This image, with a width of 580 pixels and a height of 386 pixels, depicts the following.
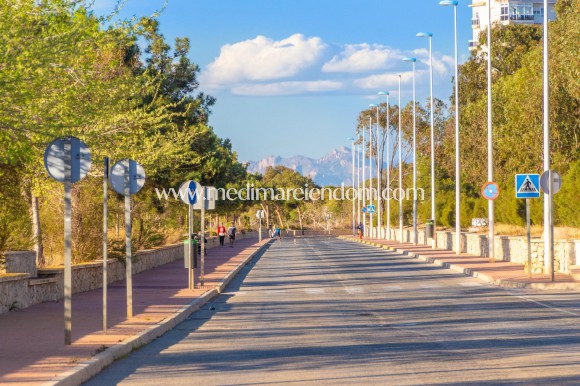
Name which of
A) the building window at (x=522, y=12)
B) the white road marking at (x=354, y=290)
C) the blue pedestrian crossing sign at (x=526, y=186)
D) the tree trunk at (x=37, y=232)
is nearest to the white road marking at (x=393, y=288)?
the white road marking at (x=354, y=290)

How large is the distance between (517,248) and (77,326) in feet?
79.7

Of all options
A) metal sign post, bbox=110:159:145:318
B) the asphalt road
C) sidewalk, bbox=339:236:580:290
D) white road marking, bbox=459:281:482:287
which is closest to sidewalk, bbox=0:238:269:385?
the asphalt road

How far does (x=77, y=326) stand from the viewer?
657 inches

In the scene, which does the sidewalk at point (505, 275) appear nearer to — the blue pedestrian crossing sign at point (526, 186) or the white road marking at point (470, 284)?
the white road marking at point (470, 284)

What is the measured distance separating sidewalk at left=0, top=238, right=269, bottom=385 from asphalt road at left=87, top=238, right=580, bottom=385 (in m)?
0.55

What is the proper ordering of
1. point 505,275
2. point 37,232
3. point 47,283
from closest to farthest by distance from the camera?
point 47,283, point 37,232, point 505,275

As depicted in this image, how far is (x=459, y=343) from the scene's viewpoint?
47.9ft

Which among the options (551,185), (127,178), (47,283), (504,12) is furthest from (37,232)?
(504,12)

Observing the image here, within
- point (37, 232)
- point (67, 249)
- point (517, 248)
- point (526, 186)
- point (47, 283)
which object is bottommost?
point (47, 283)

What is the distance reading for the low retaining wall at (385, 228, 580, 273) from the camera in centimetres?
3098

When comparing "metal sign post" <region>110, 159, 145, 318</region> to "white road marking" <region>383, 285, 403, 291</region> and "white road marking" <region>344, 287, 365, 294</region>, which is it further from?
"white road marking" <region>383, 285, 403, 291</region>

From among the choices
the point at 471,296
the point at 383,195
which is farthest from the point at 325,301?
the point at 383,195

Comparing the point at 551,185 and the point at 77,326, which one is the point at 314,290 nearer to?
the point at 551,185

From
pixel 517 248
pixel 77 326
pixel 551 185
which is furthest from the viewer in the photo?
pixel 517 248
